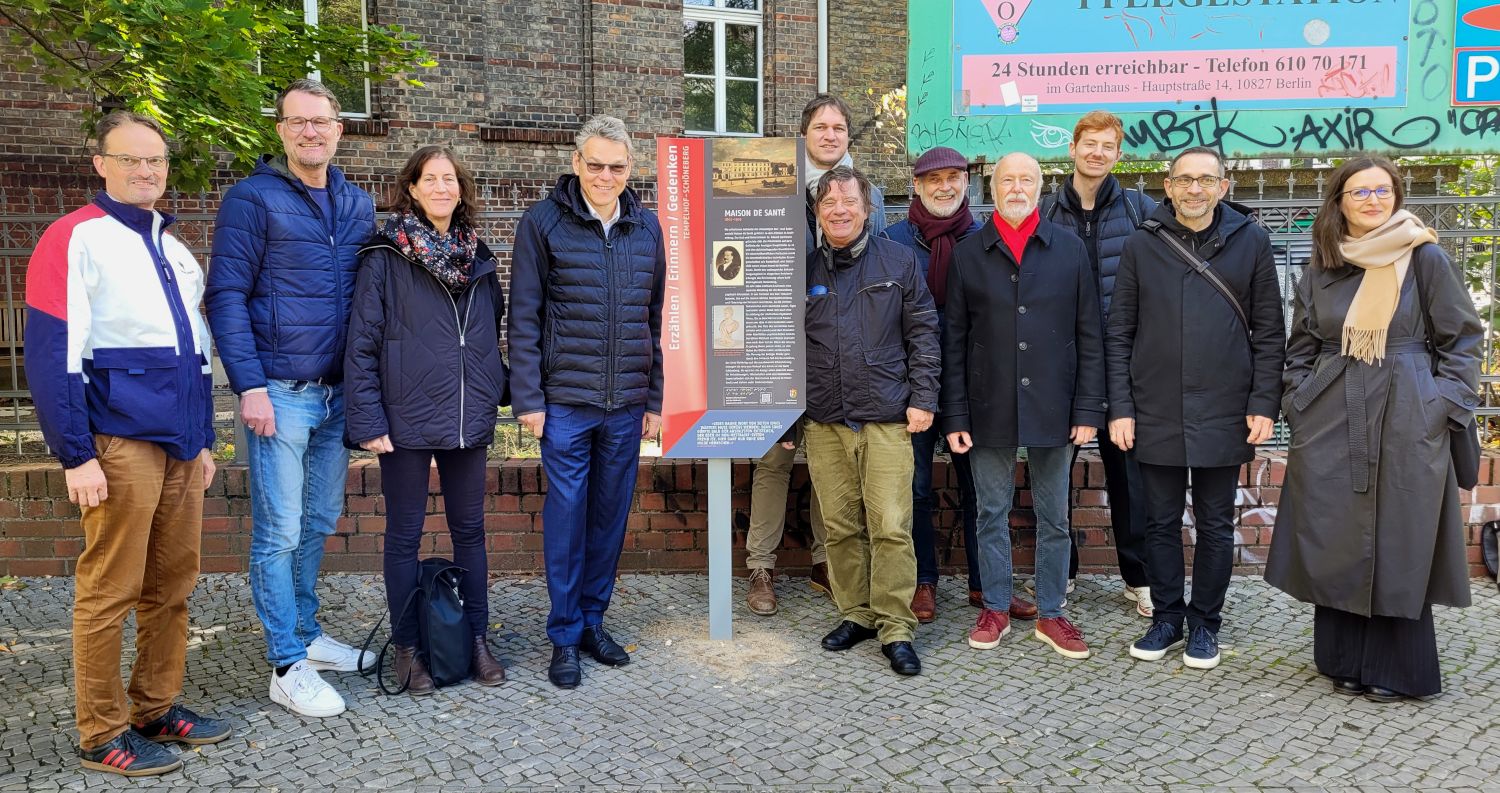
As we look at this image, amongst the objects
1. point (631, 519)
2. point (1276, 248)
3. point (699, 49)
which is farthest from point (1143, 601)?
point (699, 49)

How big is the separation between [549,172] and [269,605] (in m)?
8.85

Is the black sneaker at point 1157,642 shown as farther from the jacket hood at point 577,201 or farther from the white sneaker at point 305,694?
the white sneaker at point 305,694

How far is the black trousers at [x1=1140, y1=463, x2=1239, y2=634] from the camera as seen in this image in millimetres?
4332

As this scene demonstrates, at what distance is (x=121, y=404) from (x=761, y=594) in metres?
2.88

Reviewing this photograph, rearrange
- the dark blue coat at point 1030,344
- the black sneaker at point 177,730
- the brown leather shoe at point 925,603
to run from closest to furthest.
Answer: the black sneaker at point 177,730 < the dark blue coat at point 1030,344 < the brown leather shoe at point 925,603

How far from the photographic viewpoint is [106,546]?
3355 mm

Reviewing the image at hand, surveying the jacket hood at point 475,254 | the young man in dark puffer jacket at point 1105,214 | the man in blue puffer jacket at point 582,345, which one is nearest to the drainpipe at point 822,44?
the young man in dark puffer jacket at point 1105,214

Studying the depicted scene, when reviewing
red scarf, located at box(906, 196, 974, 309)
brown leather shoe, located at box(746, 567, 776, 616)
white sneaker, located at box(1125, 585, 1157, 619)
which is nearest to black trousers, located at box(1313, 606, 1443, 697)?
white sneaker, located at box(1125, 585, 1157, 619)

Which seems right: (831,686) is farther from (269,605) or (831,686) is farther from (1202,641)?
(269,605)

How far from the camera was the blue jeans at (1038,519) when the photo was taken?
14.9ft

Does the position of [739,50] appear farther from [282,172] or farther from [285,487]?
[285,487]

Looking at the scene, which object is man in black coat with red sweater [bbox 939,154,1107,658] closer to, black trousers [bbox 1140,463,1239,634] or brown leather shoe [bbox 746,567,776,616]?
black trousers [bbox 1140,463,1239,634]

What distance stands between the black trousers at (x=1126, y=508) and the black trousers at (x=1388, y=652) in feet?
3.02

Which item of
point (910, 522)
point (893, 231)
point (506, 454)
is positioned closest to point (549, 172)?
point (506, 454)
